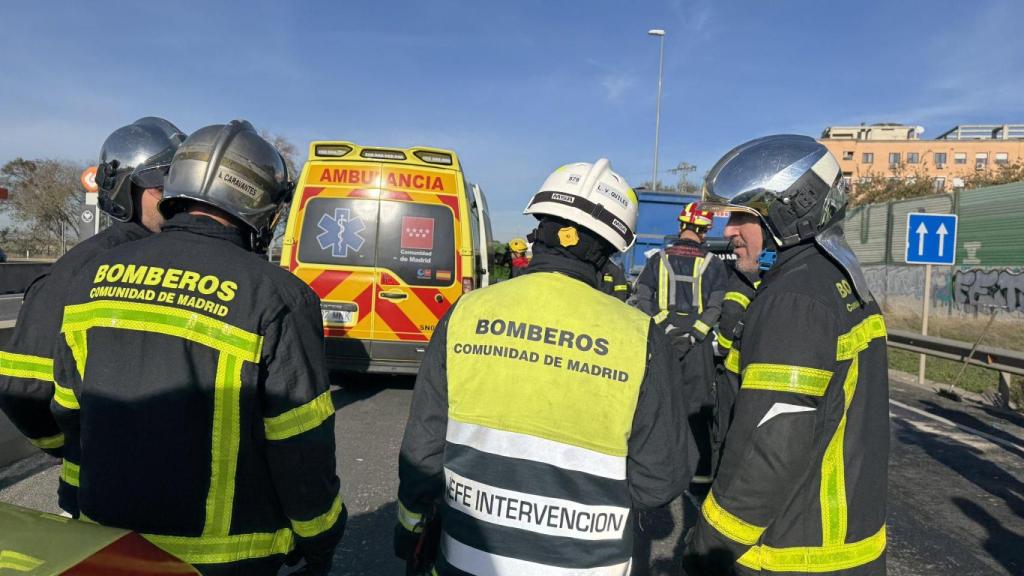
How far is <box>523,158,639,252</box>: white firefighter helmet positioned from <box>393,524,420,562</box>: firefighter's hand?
101 centimetres

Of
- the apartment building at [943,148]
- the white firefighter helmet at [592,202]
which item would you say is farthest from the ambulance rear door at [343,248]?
the apartment building at [943,148]

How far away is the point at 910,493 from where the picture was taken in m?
4.86

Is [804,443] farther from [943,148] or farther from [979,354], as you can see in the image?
[943,148]

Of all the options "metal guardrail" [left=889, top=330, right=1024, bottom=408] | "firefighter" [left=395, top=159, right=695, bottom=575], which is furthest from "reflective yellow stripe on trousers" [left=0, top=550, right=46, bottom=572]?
"metal guardrail" [left=889, top=330, right=1024, bottom=408]

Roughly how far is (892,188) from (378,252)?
22.7 m

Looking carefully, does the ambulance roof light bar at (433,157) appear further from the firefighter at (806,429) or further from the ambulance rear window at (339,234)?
the firefighter at (806,429)

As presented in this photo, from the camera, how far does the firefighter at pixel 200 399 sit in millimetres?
1658

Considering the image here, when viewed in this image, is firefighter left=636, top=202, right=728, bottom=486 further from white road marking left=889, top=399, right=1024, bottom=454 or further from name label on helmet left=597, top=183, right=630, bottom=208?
name label on helmet left=597, top=183, right=630, bottom=208

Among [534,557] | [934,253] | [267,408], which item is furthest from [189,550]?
[934,253]

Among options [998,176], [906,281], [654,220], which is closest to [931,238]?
[654,220]

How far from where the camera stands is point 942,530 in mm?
4160

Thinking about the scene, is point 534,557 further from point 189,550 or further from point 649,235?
point 649,235

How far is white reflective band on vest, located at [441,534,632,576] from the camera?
165 cm

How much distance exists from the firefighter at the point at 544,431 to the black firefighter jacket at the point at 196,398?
34 centimetres
